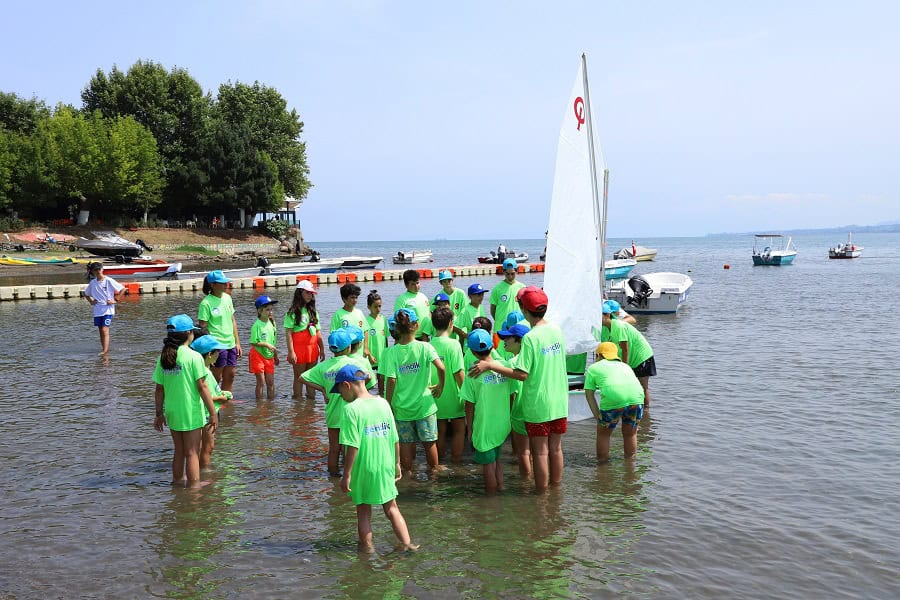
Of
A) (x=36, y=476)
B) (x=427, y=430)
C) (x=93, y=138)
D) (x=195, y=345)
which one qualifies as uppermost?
(x=93, y=138)

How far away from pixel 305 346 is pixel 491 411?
4.57 metres

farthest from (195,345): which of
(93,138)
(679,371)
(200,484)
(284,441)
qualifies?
(93,138)

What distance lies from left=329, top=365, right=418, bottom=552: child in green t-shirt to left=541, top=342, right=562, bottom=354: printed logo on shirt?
188 centimetres

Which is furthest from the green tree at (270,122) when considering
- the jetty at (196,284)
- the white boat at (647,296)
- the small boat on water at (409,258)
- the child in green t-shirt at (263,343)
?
the child in green t-shirt at (263,343)

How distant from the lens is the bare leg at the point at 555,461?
7414mm

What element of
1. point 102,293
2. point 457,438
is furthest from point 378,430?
point 102,293

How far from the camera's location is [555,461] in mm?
7559

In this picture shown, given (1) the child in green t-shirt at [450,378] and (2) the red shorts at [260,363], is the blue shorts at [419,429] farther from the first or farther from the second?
(2) the red shorts at [260,363]

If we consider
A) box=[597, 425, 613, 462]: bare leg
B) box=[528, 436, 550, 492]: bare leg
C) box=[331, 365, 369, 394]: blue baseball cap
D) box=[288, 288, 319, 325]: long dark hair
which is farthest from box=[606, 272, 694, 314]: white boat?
box=[331, 365, 369, 394]: blue baseball cap

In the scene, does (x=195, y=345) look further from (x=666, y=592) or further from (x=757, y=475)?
(x=757, y=475)

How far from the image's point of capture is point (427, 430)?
7410 mm

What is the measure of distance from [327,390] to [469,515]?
202cm

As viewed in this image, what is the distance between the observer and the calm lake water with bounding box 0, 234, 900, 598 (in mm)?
5754

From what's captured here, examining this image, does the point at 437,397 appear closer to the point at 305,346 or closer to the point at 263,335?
the point at 305,346
